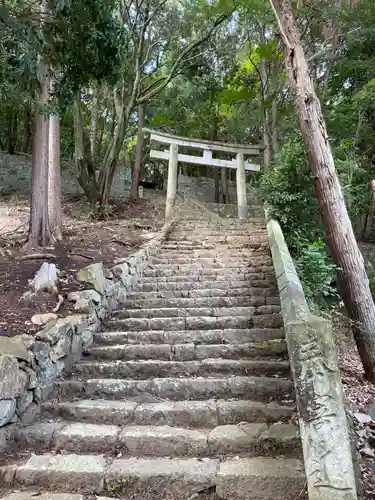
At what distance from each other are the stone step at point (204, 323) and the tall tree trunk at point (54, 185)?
2.77 meters

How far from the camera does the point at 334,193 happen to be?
216 inches

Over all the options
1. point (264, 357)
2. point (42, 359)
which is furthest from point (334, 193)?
point (42, 359)

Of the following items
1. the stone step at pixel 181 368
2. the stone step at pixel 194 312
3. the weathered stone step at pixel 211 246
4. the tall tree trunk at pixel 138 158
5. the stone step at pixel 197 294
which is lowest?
the stone step at pixel 181 368

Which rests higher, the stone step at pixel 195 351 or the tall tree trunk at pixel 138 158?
the tall tree trunk at pixel 138 158

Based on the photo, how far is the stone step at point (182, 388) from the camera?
11.8 ft

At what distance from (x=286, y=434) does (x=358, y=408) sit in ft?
5.53

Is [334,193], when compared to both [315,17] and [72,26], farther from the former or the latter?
[315,17]

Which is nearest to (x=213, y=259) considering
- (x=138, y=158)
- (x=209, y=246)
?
(x=209, y=246)

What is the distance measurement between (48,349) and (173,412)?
127cm

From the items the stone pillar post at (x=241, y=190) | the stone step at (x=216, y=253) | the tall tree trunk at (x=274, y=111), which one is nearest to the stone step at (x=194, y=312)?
the stone step at (x=216, y=253)

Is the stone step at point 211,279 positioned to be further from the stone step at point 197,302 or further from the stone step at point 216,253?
the stone step at point 216,253

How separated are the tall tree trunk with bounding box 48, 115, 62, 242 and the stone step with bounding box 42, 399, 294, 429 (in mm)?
3944

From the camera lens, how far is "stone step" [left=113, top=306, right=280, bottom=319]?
5148 mm

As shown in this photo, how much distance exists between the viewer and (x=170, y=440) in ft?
10.3
